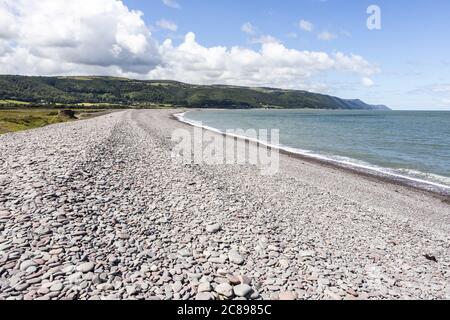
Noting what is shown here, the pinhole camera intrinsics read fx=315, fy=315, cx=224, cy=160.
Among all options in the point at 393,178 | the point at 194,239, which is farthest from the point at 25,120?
the point at 194,239

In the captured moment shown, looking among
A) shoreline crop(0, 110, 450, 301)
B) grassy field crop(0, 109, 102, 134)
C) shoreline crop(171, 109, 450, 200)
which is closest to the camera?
shoreline crop(0, 110, 450, 301)

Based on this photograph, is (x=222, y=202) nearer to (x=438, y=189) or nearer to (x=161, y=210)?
(x=161, y=210)

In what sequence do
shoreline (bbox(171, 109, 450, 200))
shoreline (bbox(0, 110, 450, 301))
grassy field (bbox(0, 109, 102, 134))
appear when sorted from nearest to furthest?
shoreline (bbox(0, 110, 450, 301))
shoreline (bbox(171, 109, 450, 200))
grassy field (bbox(0, 109, 102, 134))

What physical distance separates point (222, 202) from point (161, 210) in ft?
9.86

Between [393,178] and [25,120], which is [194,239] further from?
[25,120]

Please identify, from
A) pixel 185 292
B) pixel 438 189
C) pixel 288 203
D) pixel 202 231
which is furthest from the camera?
pixel 438 189

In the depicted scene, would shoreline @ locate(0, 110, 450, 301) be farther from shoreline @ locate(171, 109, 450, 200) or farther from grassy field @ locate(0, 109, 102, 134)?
grassy field @ locate(0, 109, 102, 134)

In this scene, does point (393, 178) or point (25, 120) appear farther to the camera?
point (25, 120)

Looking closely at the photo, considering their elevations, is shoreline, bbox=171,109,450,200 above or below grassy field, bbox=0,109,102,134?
below

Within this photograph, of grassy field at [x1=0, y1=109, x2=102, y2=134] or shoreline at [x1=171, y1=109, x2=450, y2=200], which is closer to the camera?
shoreline at [x1=171, y1=109, x2=450, y2=200]

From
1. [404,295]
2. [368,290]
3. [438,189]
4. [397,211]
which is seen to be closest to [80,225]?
[368,290]

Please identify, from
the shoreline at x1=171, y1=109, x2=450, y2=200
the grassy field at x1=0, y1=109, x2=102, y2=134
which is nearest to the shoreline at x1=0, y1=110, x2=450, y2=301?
the shoreline at x1=171, y1=109, x2=450, y2=200

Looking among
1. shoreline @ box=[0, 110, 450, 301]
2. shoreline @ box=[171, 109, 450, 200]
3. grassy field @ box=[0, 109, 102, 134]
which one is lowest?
shoreline @ box=[171, 109, 450, 200]
